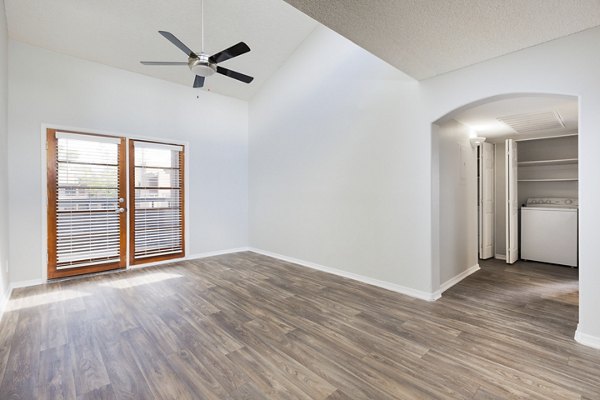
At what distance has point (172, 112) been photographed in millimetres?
5211

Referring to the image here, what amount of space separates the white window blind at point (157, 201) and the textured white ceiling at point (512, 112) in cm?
462

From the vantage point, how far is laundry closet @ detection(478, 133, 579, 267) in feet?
15.8

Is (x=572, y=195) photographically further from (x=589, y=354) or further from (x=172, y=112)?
(x=172, y=112)

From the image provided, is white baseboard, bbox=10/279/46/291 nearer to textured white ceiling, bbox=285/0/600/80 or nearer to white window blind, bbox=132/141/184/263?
white window blind, bbox=132/141/184/263

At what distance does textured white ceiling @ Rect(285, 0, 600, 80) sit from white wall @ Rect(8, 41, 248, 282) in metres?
3.96

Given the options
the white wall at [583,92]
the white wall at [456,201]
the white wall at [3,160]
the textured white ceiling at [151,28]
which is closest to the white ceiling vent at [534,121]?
the white wall at [456,201]

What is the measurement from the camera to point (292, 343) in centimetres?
238

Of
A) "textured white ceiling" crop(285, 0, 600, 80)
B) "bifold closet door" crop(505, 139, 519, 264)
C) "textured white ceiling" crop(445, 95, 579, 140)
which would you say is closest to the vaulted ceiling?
"textured white ceiling" crop(285, 0, 600, 80)

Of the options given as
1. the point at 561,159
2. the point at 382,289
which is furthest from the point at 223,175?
the point at 561,159

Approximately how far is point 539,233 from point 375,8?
5180 millimetres

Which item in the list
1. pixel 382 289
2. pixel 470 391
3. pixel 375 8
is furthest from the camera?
pixel 382 289

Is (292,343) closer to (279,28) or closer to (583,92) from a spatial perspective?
(583,92)

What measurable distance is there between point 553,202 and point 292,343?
5.72 m

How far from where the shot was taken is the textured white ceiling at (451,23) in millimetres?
1978
